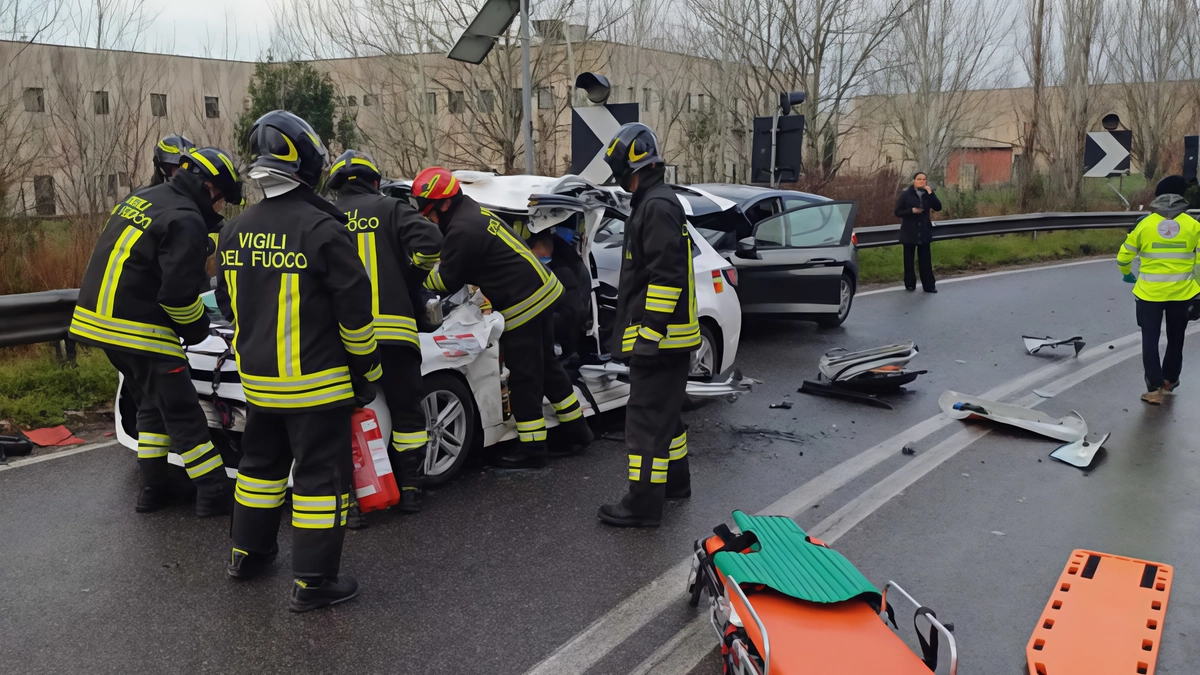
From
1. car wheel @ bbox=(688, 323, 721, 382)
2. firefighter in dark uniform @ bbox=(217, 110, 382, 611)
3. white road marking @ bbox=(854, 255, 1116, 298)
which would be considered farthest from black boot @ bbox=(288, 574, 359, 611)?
white road marking @ bbox=(854, 255, 1116, 298)

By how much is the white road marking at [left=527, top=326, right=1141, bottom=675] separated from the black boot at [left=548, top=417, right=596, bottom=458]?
1.44 m

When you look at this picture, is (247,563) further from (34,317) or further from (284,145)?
(34,317)

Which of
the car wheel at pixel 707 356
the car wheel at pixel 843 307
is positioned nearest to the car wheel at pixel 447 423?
the car wheel at pixel 707 356

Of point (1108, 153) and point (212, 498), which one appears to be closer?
point (212, 498)

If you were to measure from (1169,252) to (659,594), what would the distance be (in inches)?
230

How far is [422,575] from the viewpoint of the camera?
14.6 feet

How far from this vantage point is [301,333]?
3.95m

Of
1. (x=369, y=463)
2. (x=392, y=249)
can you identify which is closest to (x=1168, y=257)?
→ (x=392, y=249)

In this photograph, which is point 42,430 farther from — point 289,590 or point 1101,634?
point 1101,634

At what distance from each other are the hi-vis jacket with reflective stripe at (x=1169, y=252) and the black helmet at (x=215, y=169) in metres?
6.88

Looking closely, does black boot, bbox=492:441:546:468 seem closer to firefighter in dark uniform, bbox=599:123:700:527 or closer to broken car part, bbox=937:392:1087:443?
firefighter in dark uniform, bbox=599:123:700:527

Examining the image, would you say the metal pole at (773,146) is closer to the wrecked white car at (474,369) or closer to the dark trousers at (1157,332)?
the dark trousers at (1157,332)

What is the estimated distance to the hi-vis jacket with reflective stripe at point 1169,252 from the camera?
25.5ft

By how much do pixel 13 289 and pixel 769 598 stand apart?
8.00 m
